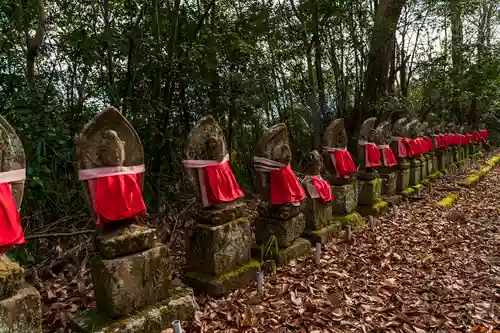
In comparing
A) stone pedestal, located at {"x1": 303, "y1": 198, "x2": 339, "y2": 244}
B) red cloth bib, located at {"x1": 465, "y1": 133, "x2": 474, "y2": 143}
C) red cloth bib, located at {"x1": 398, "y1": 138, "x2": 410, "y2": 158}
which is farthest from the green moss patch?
red cloth bib, located at {"x1": 465, "y1": 133, "x2": 474, "y2": 143}

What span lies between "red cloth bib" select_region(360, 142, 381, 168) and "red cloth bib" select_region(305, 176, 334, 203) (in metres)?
1.91

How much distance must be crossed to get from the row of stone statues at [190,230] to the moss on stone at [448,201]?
2.58 meters

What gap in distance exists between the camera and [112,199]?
9.05 ft

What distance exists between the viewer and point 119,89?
5168mm

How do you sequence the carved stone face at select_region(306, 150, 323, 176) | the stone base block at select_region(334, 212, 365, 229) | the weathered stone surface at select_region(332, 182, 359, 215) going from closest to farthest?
the carved stone face at select_region(306, 150, 323, 176) → the stone base block at select_region(334, 212, 365, 229) → the weathered stone surface at select_region(332, 182, 359, 215)

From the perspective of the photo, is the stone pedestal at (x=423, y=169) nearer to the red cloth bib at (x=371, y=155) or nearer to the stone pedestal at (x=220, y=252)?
the red cloth bib at (x=371, y=155)

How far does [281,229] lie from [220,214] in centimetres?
98

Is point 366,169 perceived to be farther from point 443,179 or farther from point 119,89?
point 443,179

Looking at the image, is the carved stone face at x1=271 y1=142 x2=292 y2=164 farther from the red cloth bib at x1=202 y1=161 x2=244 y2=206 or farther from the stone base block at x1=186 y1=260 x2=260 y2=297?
the stone base block at x1=186 y1=260 x2=260 y2=297

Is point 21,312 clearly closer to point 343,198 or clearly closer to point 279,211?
point 279,211

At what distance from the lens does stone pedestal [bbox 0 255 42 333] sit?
7.50 ft

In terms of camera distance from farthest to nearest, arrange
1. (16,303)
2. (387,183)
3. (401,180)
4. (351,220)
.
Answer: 1. (401,180)
2. (387,183)
3. (351,220)
4. (16,303)

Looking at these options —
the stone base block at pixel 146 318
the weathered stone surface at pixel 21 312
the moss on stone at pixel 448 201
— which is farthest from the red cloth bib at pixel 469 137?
the weathered stone surface at pixel 21 312

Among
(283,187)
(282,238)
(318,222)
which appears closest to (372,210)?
(318,222)
